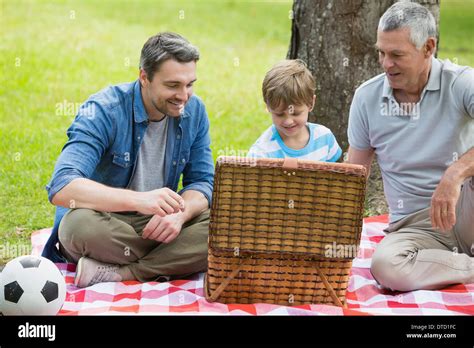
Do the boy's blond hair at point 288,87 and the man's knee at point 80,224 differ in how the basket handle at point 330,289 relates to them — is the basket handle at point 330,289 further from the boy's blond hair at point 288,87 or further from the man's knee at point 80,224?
the man's knee at point 80,224

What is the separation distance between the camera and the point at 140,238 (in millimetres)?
4047

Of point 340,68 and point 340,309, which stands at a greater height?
point 340,68

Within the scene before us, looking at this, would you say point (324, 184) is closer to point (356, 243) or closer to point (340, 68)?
point (356, 243)

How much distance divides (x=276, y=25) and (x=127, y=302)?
34.9 feet

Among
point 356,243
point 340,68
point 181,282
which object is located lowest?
point 181,282

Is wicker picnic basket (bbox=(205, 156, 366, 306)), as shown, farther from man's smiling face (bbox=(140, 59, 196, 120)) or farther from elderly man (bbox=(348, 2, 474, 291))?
man's smiling face (bbox=(140, 59, 196, 120))

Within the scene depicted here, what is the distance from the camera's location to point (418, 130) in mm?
4148

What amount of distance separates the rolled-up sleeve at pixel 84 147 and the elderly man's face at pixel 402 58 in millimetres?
1441

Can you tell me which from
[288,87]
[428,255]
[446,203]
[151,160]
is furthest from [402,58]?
[151,160]

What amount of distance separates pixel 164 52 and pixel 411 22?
1.25 meters

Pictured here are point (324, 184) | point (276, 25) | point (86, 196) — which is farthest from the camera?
point (276, 25)

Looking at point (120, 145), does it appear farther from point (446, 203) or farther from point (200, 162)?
point (446, 203)

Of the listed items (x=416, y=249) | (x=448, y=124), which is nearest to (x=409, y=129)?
(x=448, y=124)

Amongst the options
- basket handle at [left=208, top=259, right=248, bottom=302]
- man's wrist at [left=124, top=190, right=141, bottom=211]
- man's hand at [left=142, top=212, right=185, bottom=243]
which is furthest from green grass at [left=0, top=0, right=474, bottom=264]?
basket handle at [left=208, top=259, right=248, bottom=302]
